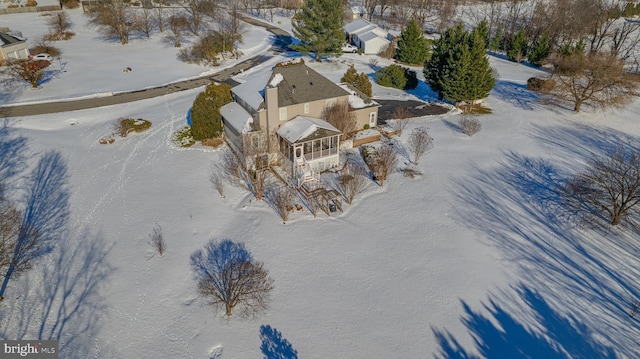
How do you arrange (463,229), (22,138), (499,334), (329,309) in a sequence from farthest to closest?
(22,138)
(463,229)
(329,309)
(499,334)

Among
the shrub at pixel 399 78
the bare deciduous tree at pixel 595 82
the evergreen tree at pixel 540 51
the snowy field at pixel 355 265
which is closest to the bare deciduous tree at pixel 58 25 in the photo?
the snowy field at pixel 355 265

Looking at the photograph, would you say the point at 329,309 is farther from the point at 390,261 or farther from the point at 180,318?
the point at 180,318

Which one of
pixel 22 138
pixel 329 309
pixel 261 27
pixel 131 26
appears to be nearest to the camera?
pixel 329 309

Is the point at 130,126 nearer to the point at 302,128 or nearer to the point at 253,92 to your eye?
the point at 253,92

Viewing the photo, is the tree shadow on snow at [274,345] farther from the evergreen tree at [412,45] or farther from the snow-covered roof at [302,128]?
the evergreen tree at [412,45]

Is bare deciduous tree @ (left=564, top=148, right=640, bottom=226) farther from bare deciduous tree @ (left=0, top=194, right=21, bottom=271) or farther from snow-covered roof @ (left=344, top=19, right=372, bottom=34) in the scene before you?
snow-covered roof @ (left=344, top=19, right=372, bottom=34)

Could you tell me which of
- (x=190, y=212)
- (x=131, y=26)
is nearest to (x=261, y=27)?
(x=131, y=26)
